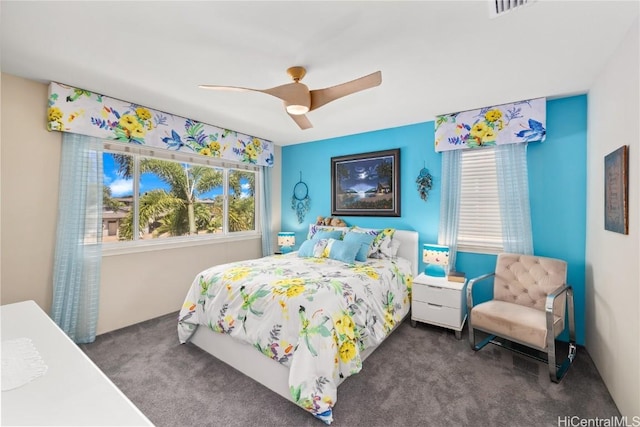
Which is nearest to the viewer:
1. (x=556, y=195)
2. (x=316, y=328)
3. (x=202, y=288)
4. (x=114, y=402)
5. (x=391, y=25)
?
(x=114, y=402)

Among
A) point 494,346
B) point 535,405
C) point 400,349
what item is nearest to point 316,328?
point 400,349

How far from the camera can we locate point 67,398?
2.60 feet

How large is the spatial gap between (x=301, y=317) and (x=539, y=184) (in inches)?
111

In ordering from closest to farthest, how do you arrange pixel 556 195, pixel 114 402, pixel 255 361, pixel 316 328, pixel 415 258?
pixel 114 402
pixel 316 328
pixel 255 361
pixel 556 195
pixel 415 258

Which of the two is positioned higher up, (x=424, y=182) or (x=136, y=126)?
(x=136, y=126)

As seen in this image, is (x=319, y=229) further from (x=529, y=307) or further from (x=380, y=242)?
(x=529, y=307)

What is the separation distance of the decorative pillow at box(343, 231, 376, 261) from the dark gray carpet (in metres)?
0.99

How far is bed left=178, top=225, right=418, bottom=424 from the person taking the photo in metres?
1.88

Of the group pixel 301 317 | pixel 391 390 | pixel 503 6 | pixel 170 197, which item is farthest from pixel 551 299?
pixel 170 197

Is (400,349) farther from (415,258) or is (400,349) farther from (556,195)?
(556,195)

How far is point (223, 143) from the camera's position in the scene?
399cm

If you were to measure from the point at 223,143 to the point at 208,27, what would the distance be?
2.30 meters

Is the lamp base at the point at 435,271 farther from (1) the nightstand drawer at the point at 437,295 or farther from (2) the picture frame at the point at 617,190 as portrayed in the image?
(2) the picture frame at the point at 617,190

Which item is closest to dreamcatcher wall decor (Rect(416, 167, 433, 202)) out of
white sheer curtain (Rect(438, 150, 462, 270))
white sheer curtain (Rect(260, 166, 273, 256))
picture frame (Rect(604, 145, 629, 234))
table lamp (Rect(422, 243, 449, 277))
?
white sheer curtain (Rect(438, 150, 462, 270))
